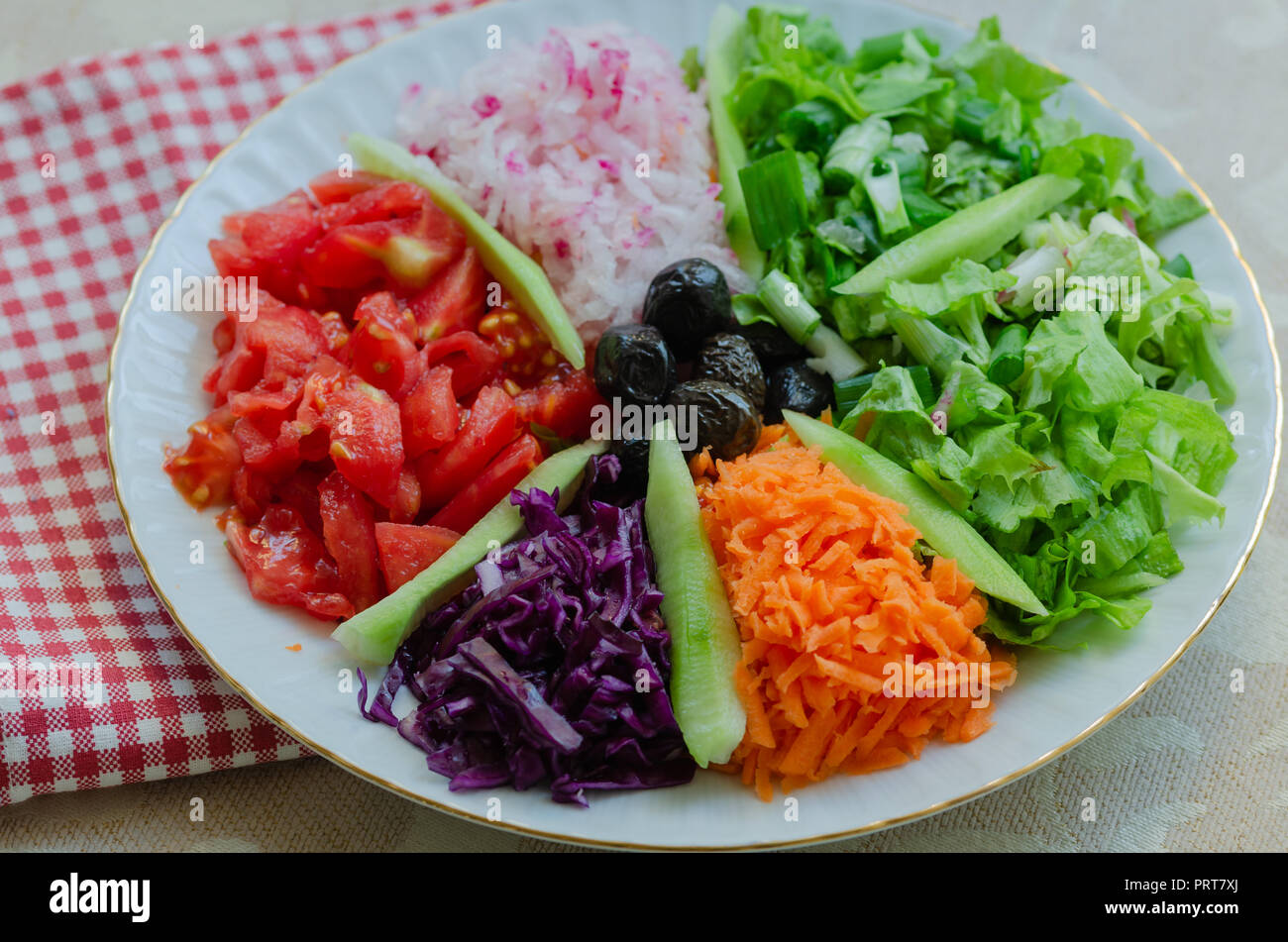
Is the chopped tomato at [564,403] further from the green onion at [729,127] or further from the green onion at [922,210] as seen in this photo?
the green onion at [922,210]

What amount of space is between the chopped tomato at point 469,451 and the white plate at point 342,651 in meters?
0.55

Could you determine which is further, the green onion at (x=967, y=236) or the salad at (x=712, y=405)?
the green onion at (x=967, y=236)

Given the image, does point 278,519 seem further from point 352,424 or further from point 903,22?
point 903,22

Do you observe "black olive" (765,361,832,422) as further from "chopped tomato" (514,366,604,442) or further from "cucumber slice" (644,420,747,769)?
"chopped tomato" (514,366,604,442)

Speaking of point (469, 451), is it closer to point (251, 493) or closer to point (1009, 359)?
point (251, 493)

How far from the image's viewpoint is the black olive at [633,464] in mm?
3248

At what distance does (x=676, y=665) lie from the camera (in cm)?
282

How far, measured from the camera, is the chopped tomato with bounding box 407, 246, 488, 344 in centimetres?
345

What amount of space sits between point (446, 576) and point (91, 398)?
1744mm

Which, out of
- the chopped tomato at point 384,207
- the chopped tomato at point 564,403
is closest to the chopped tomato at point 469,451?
the chopped tomato at point 564,403

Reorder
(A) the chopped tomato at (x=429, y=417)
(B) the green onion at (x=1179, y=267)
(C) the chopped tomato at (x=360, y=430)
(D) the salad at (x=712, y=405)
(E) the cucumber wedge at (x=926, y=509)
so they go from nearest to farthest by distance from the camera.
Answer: (D) the salad at (x=712, y=405)
(E) the cucumber wedge at (x=926, y=509)
(C) the chopped tomato at (x=360, y=430)
(A) the chopped tomato at (x=429, y=417)
(B) the green onion at (x=1179, y=267)

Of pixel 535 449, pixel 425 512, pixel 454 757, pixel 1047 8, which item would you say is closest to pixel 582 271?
pixel 535 449

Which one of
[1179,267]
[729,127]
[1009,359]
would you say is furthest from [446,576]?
[1179,267]

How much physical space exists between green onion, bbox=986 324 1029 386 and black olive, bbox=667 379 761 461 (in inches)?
28.8
